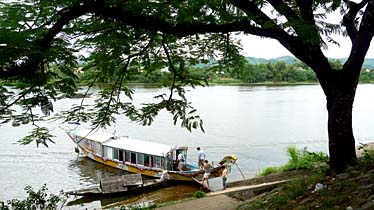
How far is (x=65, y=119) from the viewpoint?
6.60 m

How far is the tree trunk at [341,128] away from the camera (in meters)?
5.85

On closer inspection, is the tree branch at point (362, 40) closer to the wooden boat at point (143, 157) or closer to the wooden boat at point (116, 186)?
the wooden boat at point (143, 157)

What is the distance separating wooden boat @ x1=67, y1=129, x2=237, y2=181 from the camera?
1738 centimetres

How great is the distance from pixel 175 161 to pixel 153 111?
38.2 feet

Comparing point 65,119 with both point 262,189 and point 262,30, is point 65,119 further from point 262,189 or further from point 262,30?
point 262,189

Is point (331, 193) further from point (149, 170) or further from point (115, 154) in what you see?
point (115, 154)

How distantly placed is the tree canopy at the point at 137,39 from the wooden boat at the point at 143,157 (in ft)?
32.1

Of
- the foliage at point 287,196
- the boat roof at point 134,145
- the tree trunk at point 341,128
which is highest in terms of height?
the tree trunk at point 341,128

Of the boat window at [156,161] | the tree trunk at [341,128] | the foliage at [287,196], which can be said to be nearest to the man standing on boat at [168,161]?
the boat window at [156,161]

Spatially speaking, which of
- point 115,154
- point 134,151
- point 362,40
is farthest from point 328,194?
point 115,154

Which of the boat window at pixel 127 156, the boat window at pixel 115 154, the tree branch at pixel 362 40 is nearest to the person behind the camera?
the tree branch at pixel 362 40

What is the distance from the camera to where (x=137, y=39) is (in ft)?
18.9

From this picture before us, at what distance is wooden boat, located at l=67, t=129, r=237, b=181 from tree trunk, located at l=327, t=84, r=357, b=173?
9.90m

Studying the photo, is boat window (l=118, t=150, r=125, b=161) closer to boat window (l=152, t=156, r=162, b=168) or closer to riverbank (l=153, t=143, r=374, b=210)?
boat window (l=152, t=156, r=162, b=168)
